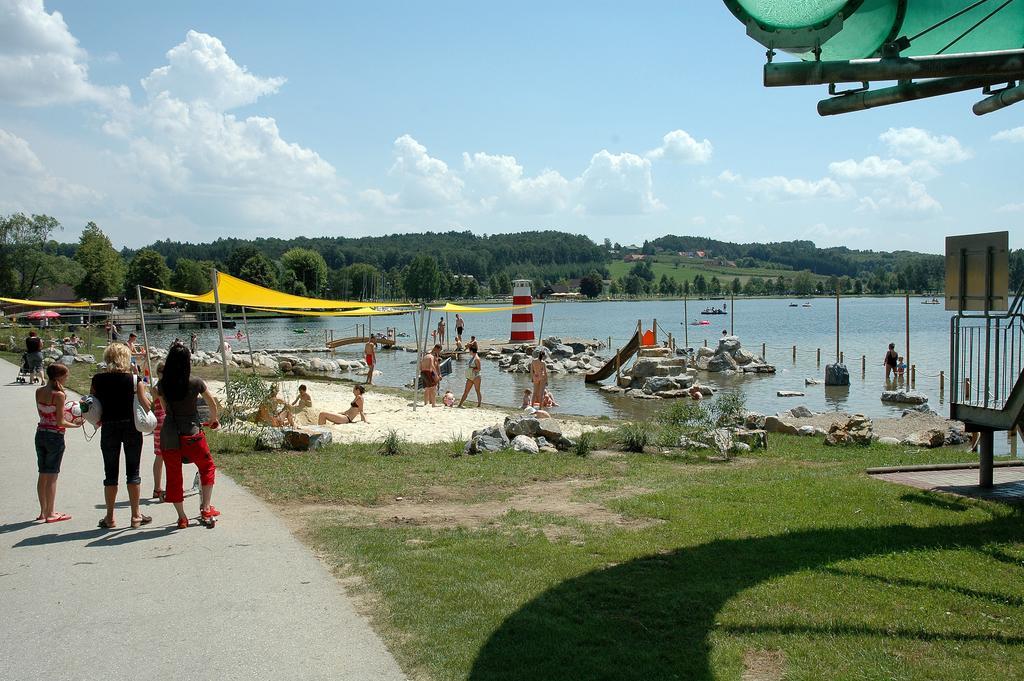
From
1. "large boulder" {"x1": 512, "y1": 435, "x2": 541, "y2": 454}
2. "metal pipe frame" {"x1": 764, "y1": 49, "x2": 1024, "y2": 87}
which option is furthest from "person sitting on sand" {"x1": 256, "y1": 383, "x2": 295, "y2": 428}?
"metal pipe frame" {"x1": 764, "y1": 49, "x2": 1024, "y2": 87}

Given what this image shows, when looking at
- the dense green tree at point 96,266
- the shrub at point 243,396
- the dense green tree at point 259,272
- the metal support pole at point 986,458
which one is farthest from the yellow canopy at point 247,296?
the dense green tree at point 259,272

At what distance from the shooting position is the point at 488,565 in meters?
5.83

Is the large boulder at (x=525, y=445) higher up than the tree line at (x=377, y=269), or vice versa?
the tree line at (x=377, y=269)

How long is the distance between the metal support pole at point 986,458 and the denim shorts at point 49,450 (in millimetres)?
8490

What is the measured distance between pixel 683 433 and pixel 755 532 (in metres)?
5.38

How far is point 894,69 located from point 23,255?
258 feet

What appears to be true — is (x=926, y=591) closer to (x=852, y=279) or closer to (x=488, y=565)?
(x=488, y=565)

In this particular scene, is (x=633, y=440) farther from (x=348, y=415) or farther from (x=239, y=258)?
(x=239, y=258)

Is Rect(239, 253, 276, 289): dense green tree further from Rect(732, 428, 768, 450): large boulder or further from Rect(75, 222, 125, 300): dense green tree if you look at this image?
Rect(732, 428, 768, 450): large boulder

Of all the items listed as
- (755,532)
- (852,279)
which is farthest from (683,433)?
(852,279)

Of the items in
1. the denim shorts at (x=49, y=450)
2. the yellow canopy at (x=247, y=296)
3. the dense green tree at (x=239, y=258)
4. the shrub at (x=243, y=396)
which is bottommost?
the shrub at (x=243, y=396)

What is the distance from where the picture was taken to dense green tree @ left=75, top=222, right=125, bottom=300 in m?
82.5

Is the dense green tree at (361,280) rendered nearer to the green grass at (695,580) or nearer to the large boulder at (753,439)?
the large boulder at (753,439)

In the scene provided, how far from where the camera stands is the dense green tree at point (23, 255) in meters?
68.2
